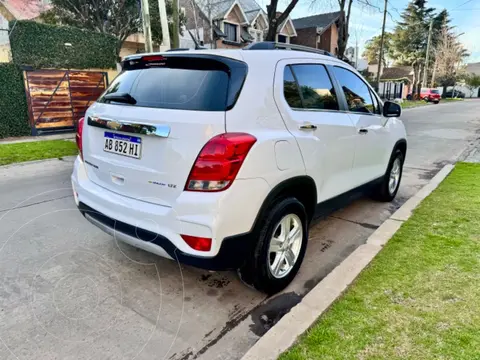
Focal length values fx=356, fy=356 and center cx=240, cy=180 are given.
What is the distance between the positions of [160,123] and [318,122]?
138cm

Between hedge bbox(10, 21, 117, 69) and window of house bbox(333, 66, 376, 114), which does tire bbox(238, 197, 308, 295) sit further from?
hedge bbox(10, 21, 117, 69)

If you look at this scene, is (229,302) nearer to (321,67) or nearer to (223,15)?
(321,67)

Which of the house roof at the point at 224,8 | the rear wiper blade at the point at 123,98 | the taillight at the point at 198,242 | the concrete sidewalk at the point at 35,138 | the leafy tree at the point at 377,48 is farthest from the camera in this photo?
the leafy tree at the point at 377,48

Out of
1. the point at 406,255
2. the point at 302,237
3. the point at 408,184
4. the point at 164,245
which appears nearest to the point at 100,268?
the point at 164,245

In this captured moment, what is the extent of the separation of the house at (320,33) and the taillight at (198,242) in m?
40.9

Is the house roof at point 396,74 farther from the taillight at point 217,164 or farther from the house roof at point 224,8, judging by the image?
the taillight at point 217,164

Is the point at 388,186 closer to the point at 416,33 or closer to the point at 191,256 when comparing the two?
the point at 191,256

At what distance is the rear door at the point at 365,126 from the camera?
3719mm

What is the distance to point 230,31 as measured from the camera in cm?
3106

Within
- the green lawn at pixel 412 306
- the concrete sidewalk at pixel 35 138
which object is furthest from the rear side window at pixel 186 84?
the concrete sidewalk at pixel 35 138

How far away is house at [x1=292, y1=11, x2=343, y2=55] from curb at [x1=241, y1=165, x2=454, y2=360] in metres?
39.7

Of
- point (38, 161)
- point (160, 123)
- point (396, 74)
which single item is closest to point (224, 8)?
point (38, 161)

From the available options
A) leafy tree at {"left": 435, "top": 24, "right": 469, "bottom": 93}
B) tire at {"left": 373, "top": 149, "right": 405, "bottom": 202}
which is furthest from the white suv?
leafy tree at {"left": 435, "top": 24, "right": 469, "bottom": 93}

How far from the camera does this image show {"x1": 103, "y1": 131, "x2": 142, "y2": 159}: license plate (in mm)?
2482
